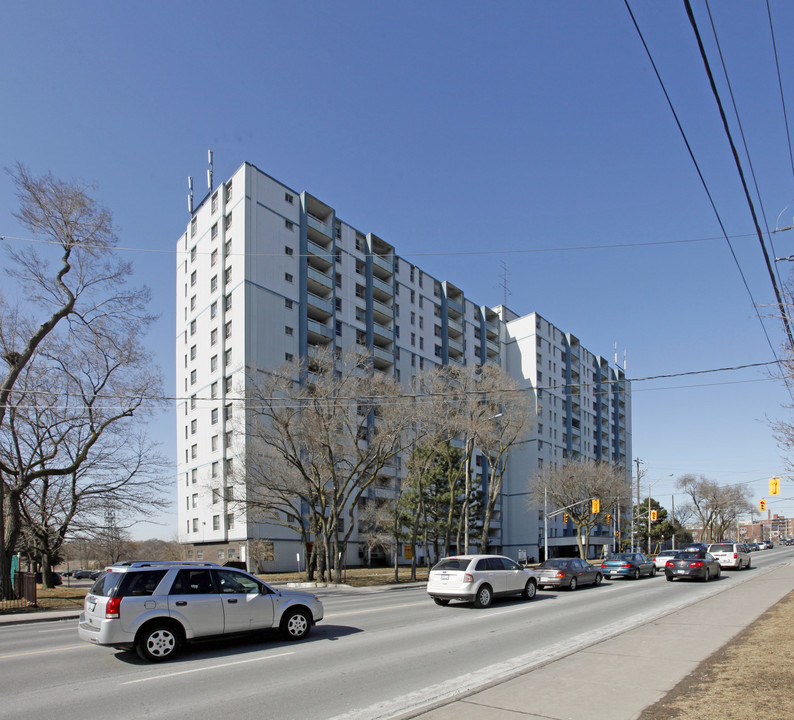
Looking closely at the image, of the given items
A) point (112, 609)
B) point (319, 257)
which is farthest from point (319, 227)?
point (112, 609)

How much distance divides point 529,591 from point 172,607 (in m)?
13.3

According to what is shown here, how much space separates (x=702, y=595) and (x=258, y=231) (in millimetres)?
44022

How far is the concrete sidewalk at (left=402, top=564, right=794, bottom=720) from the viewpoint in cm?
676

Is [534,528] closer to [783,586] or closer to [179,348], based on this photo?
[179,348]

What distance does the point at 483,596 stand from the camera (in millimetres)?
18078

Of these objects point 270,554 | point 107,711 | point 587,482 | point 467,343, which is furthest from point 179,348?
point 107,711

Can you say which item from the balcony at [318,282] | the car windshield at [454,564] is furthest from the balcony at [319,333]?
the car windshield at [454,564]

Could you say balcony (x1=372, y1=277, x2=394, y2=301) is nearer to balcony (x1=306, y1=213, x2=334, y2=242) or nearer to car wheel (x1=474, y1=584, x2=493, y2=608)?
balcony (x1=306, y1=213, x2=334, y2=242)

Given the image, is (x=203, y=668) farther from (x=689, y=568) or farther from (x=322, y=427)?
(x=689, y=568)

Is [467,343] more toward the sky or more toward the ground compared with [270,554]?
more toward the sky

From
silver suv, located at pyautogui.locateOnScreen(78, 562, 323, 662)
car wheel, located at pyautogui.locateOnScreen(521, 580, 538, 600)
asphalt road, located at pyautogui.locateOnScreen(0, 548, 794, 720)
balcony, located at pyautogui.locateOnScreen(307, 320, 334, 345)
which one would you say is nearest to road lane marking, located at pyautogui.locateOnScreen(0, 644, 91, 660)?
asphalt road, located at pyautogui.locateOnScreen(0, 548, 794, 720)

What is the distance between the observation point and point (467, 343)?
80.7 meters

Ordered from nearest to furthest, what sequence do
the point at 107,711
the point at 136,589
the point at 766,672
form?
1. the point at 107,711
2. the point at 766,672
3. the point at 136,589

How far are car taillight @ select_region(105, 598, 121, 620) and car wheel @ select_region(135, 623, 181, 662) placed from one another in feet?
1.63
